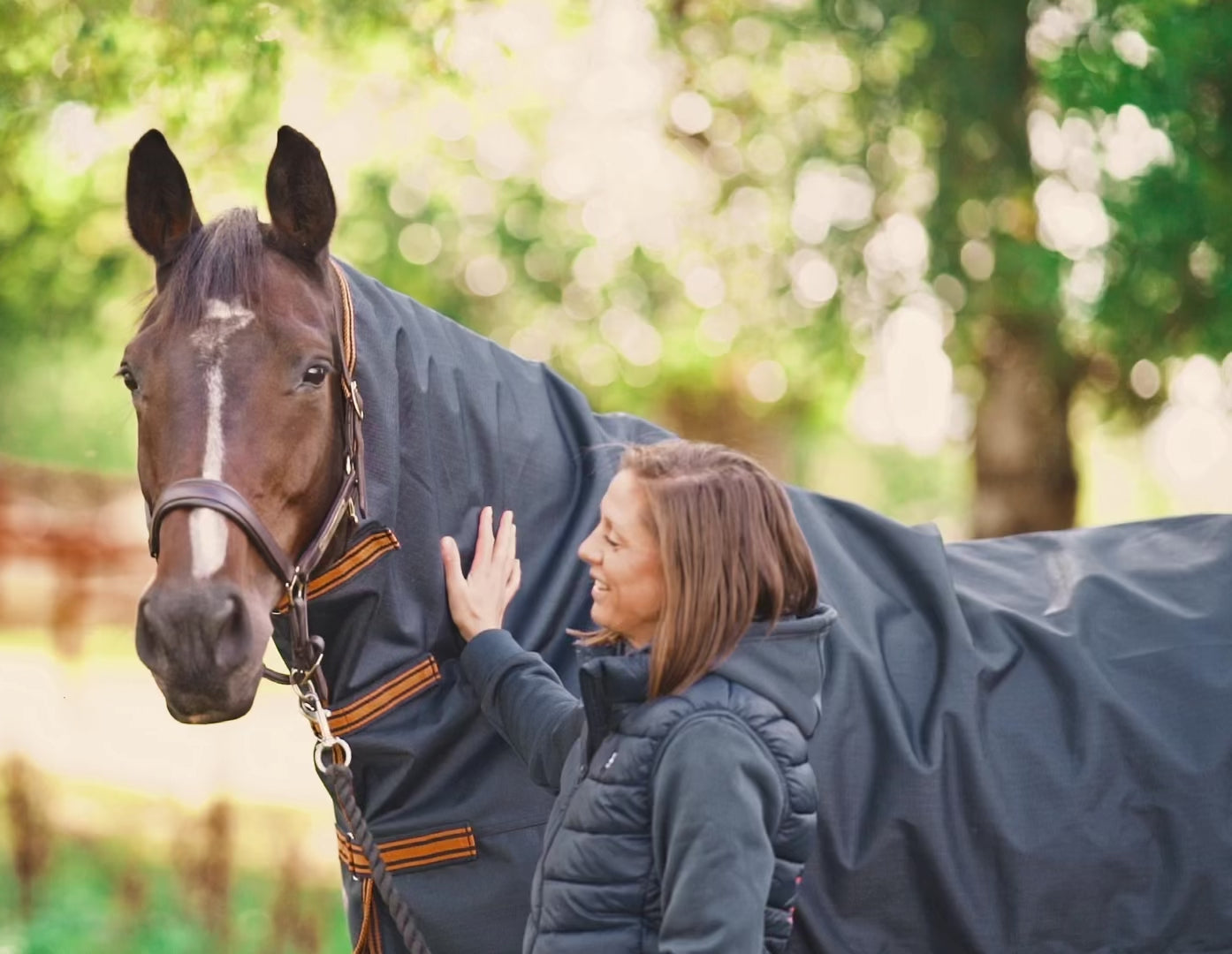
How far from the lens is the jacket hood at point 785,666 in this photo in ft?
6.23

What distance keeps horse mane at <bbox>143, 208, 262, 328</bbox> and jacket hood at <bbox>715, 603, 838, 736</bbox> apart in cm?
98

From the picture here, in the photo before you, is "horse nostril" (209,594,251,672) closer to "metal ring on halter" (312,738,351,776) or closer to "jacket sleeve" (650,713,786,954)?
"metal ring on halter" (312,738,351,776)

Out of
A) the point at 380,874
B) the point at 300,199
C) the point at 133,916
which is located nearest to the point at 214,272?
the point at 300,199

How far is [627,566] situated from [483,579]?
0.46m

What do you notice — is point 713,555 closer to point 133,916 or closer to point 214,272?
point 214,272

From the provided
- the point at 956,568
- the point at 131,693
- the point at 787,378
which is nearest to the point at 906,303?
the point at 787,378

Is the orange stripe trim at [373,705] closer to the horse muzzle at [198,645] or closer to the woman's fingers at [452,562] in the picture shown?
the woman's fingers at [452,562]

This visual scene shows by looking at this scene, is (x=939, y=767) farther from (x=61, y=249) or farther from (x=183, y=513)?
(x=61, y=249)

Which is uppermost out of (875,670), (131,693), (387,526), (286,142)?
(286,142)

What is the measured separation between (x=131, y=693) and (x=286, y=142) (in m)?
11.0

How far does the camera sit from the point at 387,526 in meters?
2.31

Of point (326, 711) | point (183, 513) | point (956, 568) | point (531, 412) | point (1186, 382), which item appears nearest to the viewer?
point (183, 513)

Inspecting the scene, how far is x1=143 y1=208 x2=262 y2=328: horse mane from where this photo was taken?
85.7 inches

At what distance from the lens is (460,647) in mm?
2426
